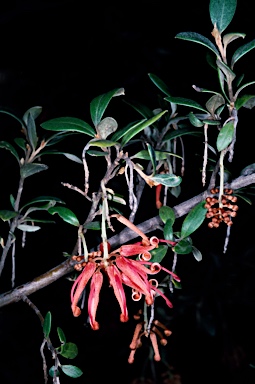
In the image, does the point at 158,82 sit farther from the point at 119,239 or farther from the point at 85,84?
the point at 85,84

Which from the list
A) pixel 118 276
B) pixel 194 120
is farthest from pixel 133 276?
pixel 194 120

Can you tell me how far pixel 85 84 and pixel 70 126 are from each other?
787 mm

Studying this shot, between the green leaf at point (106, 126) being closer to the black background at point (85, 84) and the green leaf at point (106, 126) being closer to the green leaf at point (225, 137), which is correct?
the green leaf at point (225, 137)

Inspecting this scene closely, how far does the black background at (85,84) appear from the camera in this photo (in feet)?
4.45

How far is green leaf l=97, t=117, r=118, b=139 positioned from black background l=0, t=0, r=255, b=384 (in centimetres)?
65

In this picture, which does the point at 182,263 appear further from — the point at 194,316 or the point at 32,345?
the point at 32,345

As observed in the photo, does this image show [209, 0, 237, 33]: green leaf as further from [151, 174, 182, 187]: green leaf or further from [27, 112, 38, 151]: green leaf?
[27, 112, 38, 151]: green leaf

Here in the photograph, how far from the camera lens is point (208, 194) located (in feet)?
2.32

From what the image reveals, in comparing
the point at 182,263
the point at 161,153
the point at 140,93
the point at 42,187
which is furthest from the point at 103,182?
the point at 182,263

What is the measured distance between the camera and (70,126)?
665 millimetres

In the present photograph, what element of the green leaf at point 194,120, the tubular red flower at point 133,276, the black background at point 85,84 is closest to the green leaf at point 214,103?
the green leaf at point 194,120

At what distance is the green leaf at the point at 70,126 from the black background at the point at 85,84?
623 mm

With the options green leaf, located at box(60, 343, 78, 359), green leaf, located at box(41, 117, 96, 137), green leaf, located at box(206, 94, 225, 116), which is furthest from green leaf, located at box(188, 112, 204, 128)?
green leaf, located at box(60, 343, 78, 359)

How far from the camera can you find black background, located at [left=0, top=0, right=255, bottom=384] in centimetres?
136
